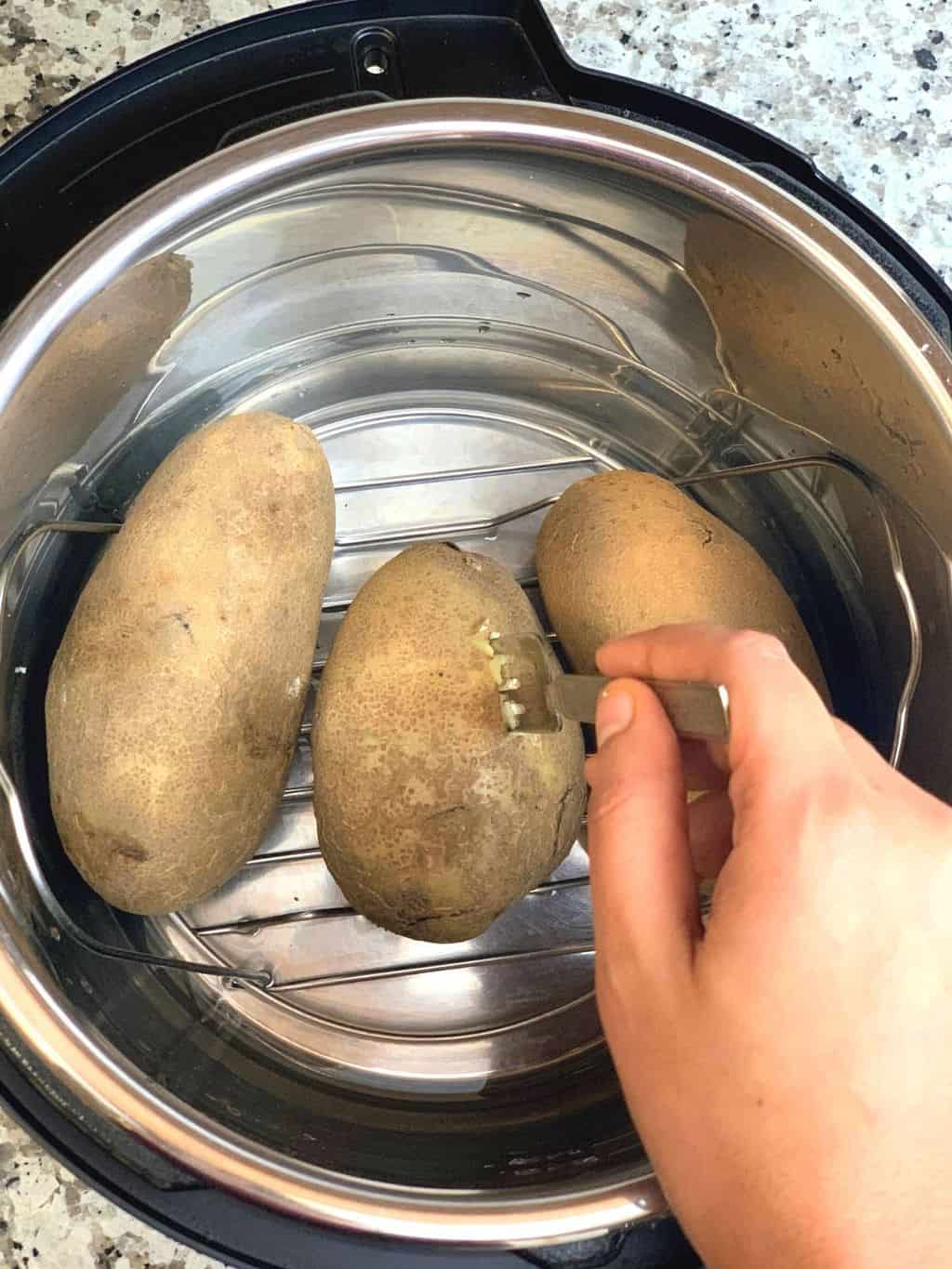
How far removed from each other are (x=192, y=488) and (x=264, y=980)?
13.4 inches

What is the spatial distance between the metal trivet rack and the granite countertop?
0.59 ft

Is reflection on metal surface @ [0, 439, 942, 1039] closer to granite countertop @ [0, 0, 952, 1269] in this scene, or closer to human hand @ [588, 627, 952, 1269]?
granite countertop @ [0, 0, 952, 1269]

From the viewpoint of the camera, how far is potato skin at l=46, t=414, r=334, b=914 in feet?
1.94

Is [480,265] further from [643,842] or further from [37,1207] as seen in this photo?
[37,1207]

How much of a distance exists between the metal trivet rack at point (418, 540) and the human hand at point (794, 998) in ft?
0.95

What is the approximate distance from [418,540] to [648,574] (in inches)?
8.6

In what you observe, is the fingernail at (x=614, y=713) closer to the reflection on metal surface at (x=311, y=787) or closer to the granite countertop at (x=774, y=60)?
the reflection on metal surface at (x=311, y=787)

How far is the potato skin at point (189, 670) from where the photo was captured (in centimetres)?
59

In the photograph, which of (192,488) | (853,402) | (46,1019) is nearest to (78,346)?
(192,488)

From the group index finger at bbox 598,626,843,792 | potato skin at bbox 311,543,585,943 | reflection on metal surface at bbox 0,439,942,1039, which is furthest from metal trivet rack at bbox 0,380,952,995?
→ index finger at bbox 598,626,843,792

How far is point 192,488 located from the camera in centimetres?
62

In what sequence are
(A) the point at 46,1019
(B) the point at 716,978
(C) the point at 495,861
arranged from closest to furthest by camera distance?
(B) the point at 716,978 → (A) the point at 46,1019 → (C) the point at 495,861

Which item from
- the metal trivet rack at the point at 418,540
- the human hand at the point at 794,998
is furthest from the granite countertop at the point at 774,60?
the human hand at the point at 794,998

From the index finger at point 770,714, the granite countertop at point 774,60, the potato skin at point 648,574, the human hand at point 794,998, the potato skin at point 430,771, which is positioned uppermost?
the granite countertop at point 774,60
